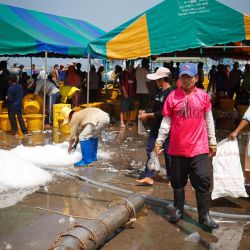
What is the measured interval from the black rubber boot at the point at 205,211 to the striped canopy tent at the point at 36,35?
7.77 meters

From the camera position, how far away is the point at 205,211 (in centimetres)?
477

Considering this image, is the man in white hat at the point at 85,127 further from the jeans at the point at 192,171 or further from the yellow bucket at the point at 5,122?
the yellow bucket at the point at 5,122

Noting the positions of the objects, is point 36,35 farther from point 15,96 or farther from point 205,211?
point 205,211

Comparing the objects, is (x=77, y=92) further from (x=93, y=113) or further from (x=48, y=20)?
(x=93, y=113)

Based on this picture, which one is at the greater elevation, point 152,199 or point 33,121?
point 33,121

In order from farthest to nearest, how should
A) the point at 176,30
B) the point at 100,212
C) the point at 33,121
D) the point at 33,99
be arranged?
the point at 33,99 → the point at 33,121 → the point at 176,30 → the point at 100,212

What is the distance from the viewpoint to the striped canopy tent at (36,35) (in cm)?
1127

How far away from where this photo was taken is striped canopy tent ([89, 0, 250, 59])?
8.83 meters

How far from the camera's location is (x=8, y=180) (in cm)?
623

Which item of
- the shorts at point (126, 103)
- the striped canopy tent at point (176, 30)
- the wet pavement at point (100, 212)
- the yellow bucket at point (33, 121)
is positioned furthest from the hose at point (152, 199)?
the shorts at point (126, 103)

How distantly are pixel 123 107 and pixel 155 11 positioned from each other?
4609mm

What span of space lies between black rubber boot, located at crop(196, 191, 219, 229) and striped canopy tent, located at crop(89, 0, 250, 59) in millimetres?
4983

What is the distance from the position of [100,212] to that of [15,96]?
6.71 m

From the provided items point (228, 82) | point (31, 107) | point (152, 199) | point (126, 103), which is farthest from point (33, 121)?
point (228, 82)
